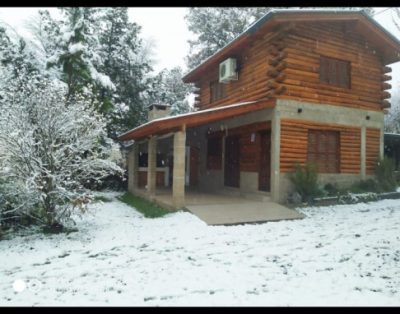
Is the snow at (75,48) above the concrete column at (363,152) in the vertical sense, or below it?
above

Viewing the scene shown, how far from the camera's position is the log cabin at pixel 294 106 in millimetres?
11719

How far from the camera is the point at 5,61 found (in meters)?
17.8

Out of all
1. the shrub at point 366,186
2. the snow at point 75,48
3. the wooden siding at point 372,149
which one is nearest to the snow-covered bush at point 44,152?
the snow at point 75,48

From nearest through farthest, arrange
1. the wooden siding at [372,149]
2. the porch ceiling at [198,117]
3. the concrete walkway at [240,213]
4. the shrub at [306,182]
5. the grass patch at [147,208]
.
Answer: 1. the concrete walkway at [240,213]
2. the porch ceiling at [198,117]
3. the grass patch at [147,208]
4. the shrub at [306,182]
5. the wooden siding at [372,149]

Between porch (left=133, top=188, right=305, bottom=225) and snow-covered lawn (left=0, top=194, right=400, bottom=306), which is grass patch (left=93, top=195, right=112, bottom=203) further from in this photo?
snow-covered lawn (left=0, top=194, right=400, bottom=306)

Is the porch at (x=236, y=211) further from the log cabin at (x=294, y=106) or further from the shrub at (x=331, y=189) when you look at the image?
the shrub at (x=331, y=189)

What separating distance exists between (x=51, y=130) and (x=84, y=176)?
136 cm

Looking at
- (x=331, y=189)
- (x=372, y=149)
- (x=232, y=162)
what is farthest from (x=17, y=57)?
(x=372, y=149)

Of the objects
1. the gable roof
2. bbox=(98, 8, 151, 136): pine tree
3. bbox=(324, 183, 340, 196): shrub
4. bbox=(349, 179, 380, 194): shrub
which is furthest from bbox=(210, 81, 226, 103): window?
bbox=(349, 179, 380, 194): shrub

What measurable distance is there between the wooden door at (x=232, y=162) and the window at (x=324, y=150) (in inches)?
120

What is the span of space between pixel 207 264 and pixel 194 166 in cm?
1243

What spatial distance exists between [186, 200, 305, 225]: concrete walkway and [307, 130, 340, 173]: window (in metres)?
2.73

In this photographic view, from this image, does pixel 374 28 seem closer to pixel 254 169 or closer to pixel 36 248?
pixel 254 169

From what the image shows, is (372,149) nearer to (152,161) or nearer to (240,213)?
(240,213)
